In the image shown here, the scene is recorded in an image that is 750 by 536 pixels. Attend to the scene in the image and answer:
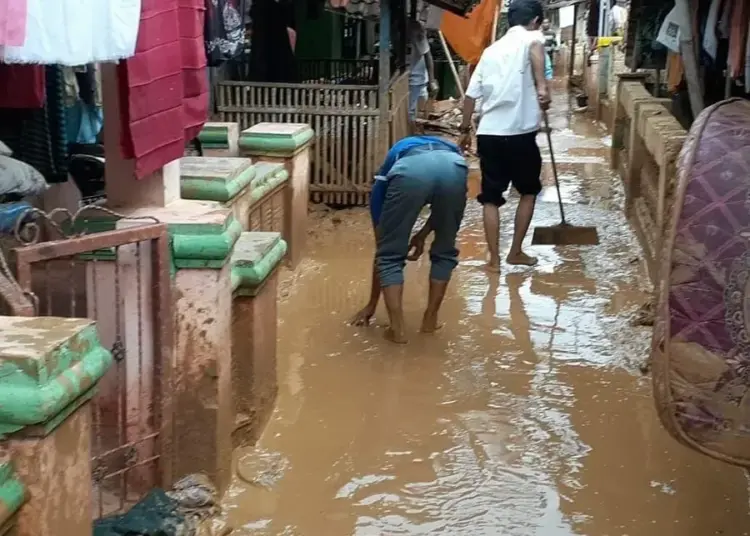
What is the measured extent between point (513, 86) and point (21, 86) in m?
3.91

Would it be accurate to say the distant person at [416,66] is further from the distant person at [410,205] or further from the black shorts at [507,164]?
the distant person at [410,205]

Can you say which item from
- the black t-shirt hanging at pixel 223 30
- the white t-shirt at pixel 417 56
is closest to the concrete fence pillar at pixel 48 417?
the black t-shirt hanging at pixel 223 30

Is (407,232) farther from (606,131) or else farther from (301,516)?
(606,131)

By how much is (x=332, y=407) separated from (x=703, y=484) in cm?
190

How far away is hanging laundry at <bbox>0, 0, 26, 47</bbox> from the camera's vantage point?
9.64ft

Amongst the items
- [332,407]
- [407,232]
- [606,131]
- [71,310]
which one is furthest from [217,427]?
[606,131]

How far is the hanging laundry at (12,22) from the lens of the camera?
2.94 m

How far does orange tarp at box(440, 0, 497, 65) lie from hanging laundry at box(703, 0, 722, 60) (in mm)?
9108

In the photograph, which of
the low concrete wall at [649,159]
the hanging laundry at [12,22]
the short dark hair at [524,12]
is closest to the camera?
the hanging laundry at [12,22]

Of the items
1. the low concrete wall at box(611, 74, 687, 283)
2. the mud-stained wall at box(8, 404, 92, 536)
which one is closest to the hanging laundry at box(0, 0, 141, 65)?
the mud-stained wall at box(8, 404, 92, 536)

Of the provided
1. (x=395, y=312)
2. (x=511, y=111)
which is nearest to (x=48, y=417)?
(x=395, y=312)

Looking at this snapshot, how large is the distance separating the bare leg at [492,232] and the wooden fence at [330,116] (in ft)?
6.51

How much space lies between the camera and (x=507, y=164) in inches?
307

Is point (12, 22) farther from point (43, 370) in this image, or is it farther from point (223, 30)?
point (223, 30)
